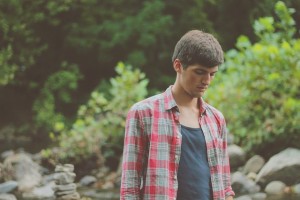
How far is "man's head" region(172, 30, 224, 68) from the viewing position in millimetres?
2291

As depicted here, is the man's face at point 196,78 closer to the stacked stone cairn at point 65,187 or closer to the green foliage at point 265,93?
the stacked stone cairn at point 65,187

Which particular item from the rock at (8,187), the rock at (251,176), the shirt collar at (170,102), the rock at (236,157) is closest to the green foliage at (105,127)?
the rock at (8,187)

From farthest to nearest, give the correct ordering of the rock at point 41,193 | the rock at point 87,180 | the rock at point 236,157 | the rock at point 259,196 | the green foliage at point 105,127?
the green foliage at point 105,127 → the rock at point 87,180 → the rock at point 236,157 → the rock at point 41,193 → the rock at point 259,196

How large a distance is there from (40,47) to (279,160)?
1123 cm

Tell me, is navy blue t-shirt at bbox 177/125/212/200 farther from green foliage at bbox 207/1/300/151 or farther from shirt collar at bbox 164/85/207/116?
green foliage at bbox 207/1/300/151

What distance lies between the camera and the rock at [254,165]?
802cm

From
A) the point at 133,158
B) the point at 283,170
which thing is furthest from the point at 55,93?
the point at 133,158

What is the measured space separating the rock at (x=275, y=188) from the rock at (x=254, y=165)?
2.57 feet

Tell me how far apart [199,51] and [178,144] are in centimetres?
38

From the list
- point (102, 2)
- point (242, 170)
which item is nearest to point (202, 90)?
point (242, 170)

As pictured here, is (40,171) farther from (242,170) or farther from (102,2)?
(102,2)

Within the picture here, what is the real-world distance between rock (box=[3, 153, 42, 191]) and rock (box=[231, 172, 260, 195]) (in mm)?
3119

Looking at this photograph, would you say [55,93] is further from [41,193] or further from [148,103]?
[148,103]

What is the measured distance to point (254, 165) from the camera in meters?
8.04
